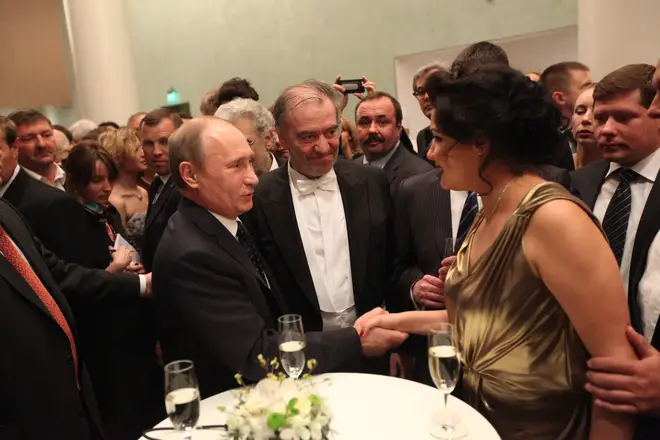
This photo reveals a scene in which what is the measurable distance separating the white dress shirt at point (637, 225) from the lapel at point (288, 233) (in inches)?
49.6

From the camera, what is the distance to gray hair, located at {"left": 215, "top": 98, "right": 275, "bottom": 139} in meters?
3.39

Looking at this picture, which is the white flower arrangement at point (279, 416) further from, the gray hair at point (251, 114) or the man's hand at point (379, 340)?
the gray hair at point (251, 114)

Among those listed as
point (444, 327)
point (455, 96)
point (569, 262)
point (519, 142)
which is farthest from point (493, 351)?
point (455, 96)

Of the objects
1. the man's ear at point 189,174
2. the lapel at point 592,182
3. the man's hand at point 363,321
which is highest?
Answer: the man's ear at point 189,174

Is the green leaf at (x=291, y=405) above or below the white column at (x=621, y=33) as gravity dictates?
below

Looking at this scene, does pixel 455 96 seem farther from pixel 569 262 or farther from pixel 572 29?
pixel 572 29

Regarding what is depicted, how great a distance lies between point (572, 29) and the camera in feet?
24.6

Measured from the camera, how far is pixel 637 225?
86.4 inches

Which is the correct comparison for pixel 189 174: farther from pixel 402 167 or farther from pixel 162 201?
pixel 402 167

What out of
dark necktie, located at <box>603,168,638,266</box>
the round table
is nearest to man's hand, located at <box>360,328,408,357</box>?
the round table

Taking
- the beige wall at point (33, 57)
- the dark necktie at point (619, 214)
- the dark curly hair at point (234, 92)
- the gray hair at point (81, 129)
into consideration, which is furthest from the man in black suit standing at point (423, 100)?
the beige wall at point (33, 57)

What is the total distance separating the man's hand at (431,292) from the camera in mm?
2314

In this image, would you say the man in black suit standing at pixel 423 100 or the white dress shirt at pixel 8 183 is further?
the man in black suit standing at pixel 423 100

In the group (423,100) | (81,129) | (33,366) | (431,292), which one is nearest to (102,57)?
(81,129)
